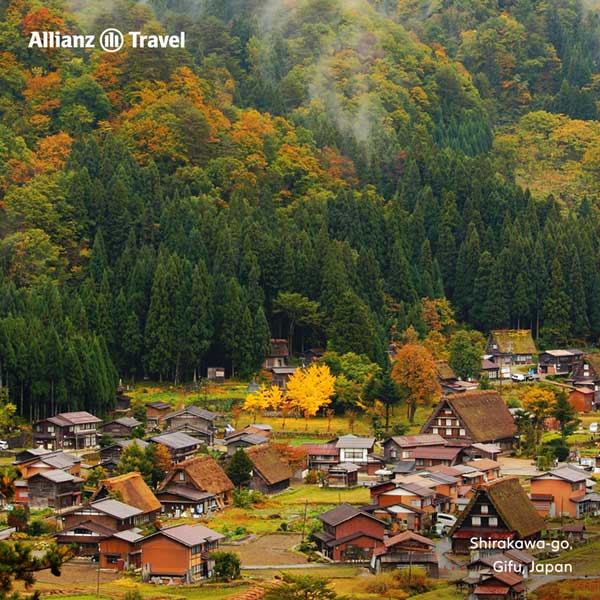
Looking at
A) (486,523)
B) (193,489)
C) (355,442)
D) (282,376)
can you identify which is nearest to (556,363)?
(282,376)

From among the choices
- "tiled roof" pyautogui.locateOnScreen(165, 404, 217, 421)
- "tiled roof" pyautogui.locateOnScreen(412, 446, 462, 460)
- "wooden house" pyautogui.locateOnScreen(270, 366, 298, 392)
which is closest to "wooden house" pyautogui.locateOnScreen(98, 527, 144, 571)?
"tiled roof" pyautogui.locateOnScreen(412, 446, 462, 460)

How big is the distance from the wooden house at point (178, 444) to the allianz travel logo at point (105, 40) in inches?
2050

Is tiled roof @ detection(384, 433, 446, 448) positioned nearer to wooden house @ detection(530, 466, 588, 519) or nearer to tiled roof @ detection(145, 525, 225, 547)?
wooden house @ detection(530, 466, 588, 519)

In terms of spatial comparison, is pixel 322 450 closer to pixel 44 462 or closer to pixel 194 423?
pixel 194 423

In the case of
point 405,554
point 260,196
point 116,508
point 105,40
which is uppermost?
point 105,40

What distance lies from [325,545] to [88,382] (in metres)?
25.2

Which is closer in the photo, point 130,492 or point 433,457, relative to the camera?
point 130,492

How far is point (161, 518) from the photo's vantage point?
194ft

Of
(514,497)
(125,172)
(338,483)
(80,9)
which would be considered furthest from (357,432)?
(80,9)

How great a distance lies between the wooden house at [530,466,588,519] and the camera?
58.4 m

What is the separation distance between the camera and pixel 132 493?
58344 millimetres

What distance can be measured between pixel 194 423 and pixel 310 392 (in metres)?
6.85

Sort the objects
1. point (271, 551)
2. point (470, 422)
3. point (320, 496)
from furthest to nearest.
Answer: point (470, 422) → point (320, 496) → point (271, 551)

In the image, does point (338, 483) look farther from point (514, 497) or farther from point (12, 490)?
point (12, 490)
